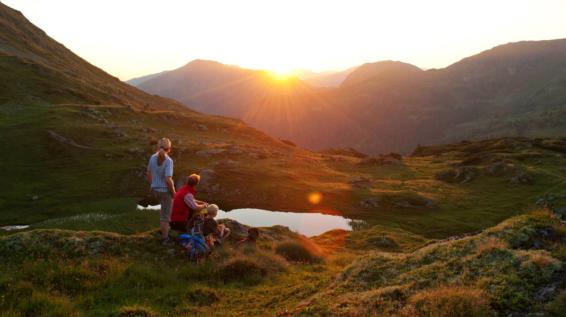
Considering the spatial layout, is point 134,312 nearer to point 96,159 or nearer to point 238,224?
point 238,224

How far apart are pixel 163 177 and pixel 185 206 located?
1789mm

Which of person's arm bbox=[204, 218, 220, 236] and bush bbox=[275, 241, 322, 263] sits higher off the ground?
person's arm bbox=[204, 218, 220, 236]

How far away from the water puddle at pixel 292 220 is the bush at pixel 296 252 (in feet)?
55.2

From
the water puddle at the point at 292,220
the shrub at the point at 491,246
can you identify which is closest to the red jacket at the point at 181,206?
the shrub at the point at 491,246

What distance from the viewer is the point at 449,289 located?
1080 centimetres

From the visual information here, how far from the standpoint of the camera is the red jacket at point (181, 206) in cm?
1839

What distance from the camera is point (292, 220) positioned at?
143 ft

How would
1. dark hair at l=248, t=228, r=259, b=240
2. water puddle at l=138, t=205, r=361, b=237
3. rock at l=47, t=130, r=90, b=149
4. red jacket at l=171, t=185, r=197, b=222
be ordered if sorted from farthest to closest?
rock at l=47, t=130, r=90, b=149 → water puddle at l=138, t=205, r=361, b=237 → dark hair at l=248, t=228, r=259, b=240 → red jacket at l=171, t=185, r=197, b=222

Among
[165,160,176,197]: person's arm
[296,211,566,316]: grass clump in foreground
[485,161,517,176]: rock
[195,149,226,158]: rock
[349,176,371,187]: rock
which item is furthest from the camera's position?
[485,161,517,176]: rock

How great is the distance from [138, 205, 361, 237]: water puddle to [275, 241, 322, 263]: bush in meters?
16.8

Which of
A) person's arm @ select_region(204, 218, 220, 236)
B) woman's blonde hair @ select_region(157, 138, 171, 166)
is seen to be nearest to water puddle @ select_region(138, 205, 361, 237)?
person's arm @ select_region(204, 218, 220, 236)

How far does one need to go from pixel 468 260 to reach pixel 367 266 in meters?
3.79

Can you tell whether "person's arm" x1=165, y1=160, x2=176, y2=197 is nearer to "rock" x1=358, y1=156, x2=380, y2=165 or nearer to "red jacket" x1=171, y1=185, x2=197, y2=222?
"red jacket" x1=171, y1=185, x2=197, y2=222

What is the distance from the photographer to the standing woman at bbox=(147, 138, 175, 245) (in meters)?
17.6
